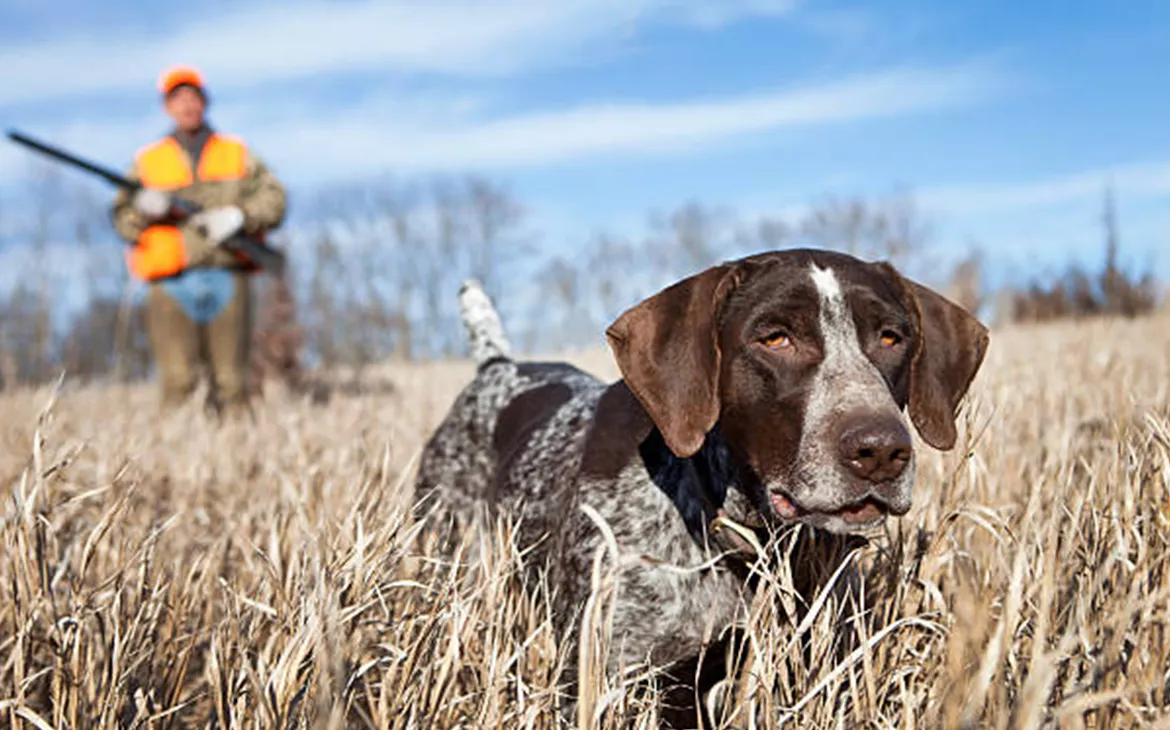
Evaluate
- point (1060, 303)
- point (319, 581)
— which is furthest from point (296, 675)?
point (1060, 303)

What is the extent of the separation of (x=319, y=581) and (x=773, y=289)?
4.32ft

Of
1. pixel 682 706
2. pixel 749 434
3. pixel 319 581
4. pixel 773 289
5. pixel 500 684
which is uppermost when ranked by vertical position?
pixel 773 289

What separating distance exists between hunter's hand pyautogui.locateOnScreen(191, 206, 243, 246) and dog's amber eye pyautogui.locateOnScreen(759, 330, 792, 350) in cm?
622

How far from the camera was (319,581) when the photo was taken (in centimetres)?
229

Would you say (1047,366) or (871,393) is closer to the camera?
(871,393)

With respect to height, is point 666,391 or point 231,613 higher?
point 666,391

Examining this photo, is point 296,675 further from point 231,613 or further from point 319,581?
point 231,613

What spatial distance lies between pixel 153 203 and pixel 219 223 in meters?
0.47

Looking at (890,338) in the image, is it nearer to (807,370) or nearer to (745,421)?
(807,370)

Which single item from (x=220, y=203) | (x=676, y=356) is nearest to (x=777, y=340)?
(x=676, y=356)

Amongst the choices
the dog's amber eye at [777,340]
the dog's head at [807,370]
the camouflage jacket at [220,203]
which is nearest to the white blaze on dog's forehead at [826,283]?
the dog's head at [807,370]

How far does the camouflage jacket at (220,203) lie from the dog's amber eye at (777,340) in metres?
6.49

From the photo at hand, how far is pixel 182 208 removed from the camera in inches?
323

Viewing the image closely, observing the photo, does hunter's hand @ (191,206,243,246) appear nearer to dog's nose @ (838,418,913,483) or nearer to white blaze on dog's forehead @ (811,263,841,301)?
white blaze on dog's forehead @ (811,263,841,301)
